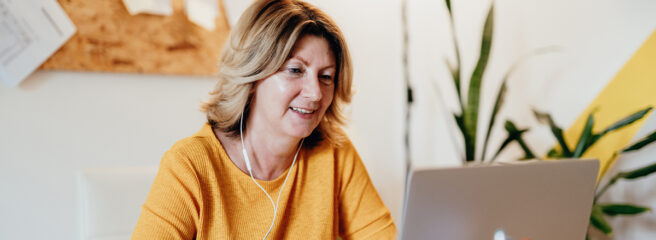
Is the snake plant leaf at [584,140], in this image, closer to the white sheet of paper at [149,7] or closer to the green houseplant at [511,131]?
the green houseplant at [511,131]

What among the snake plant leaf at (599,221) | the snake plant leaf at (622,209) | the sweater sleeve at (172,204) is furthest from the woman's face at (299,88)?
the snake plant leaf at (622,209)

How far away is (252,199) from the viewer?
4.24 ft

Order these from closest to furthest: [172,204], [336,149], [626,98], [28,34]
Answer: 1. [172,204]
2. [336,149]
3. [28,34]
4. [626,98]

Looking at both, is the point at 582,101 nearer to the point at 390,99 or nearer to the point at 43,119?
the point at 390,99

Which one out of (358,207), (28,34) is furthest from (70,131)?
(358,207)

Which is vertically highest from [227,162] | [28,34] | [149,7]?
[28,34]

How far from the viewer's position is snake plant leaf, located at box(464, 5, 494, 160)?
6.62 ft

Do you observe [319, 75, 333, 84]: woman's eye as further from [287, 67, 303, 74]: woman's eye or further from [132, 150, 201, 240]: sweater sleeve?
[132, 150, 201, 240]: sweater sleeve

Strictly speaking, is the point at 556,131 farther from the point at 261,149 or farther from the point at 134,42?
the point at 134,42

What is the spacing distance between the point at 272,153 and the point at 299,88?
0.22 meters

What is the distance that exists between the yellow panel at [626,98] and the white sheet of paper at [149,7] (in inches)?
73.1

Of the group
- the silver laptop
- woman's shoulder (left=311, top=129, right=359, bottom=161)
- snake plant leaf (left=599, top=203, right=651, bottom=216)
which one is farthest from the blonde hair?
snake plant leaf (left=599, top=203, right=651, bottom=216)

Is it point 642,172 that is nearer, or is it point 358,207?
point 358,207

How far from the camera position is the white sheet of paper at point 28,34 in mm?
1689
